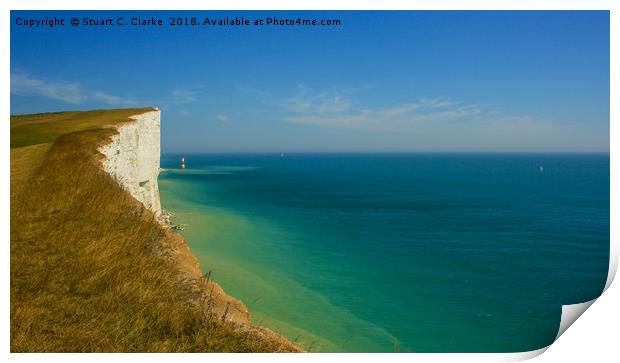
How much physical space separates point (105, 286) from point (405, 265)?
50.4 ft

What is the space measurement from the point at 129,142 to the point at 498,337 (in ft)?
37.7

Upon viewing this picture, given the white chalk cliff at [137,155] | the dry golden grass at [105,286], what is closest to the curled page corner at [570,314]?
the dry golden grass at [105,286]

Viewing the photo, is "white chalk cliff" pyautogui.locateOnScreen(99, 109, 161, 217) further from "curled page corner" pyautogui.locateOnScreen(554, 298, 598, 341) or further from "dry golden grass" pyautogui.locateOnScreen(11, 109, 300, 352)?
"curled page corner" pyautogui.locateOnScreen(554, 298, 598, 341)

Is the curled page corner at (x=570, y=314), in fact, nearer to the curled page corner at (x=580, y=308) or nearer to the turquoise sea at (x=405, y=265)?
the curled page corner at (x=580, y=308)

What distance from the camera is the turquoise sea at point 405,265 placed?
11.8 meters

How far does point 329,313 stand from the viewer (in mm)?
12875

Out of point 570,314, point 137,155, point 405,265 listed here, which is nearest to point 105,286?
point 570,314

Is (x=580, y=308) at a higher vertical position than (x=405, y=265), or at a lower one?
higher

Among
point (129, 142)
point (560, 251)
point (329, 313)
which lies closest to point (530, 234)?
point (560, 251)

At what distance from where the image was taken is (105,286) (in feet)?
14.5

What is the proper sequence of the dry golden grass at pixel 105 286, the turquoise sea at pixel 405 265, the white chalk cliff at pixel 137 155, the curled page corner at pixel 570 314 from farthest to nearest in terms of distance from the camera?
the turquoise sea at pixel 405 265 → the white chalk cliff at pixel 137 155 → the curled page corner at pixel 570 314 → the dry golden grass at pixel 105 286

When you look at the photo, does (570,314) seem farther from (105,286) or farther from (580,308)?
(105,286)

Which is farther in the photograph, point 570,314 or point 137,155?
point 137,155

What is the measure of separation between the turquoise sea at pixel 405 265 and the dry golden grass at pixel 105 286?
13.9ft
